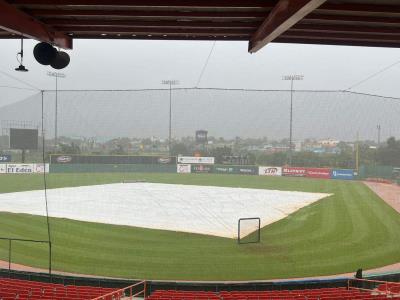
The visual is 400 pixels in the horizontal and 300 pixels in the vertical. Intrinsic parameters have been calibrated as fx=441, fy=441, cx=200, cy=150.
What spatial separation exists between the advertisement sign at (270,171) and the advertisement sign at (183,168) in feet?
16.9

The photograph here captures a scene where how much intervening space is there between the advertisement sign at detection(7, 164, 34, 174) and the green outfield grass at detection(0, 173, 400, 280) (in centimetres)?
1239

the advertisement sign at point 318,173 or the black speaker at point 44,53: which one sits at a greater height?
the black speaker at point 44,53

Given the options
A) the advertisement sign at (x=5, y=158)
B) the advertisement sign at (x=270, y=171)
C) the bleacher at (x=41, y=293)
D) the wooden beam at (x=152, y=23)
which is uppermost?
the wooden beam at (x=152, y=23)

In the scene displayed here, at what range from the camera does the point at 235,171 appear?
33.9 metres

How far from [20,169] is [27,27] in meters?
34.8

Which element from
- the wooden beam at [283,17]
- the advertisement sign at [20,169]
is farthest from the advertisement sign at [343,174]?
the wooden beam at [283,17]

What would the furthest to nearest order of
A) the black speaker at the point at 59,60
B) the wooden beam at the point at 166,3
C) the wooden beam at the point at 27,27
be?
the black speaker at the point at 59,60, the wooden beam at the point at 27,27, the wooden beam at the point at 166,3

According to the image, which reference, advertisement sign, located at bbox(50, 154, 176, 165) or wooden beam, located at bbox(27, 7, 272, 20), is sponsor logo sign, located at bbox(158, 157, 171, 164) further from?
wooden beam, located at bbox(27, 7, 272, 20)

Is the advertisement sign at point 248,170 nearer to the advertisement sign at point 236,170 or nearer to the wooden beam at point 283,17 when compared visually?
the advertisement sign at point 236,170

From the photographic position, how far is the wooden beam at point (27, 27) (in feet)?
18.0

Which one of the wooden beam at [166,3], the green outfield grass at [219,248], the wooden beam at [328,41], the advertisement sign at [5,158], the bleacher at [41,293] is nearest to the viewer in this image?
the wooden beam at [166,3]

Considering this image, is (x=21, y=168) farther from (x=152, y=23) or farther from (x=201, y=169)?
(x=152, y=23)

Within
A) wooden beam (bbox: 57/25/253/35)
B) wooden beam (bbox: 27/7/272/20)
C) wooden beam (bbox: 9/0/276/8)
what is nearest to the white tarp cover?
wooden beam (bbox: 57/25/253/35)

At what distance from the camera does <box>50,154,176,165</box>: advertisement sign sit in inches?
995
